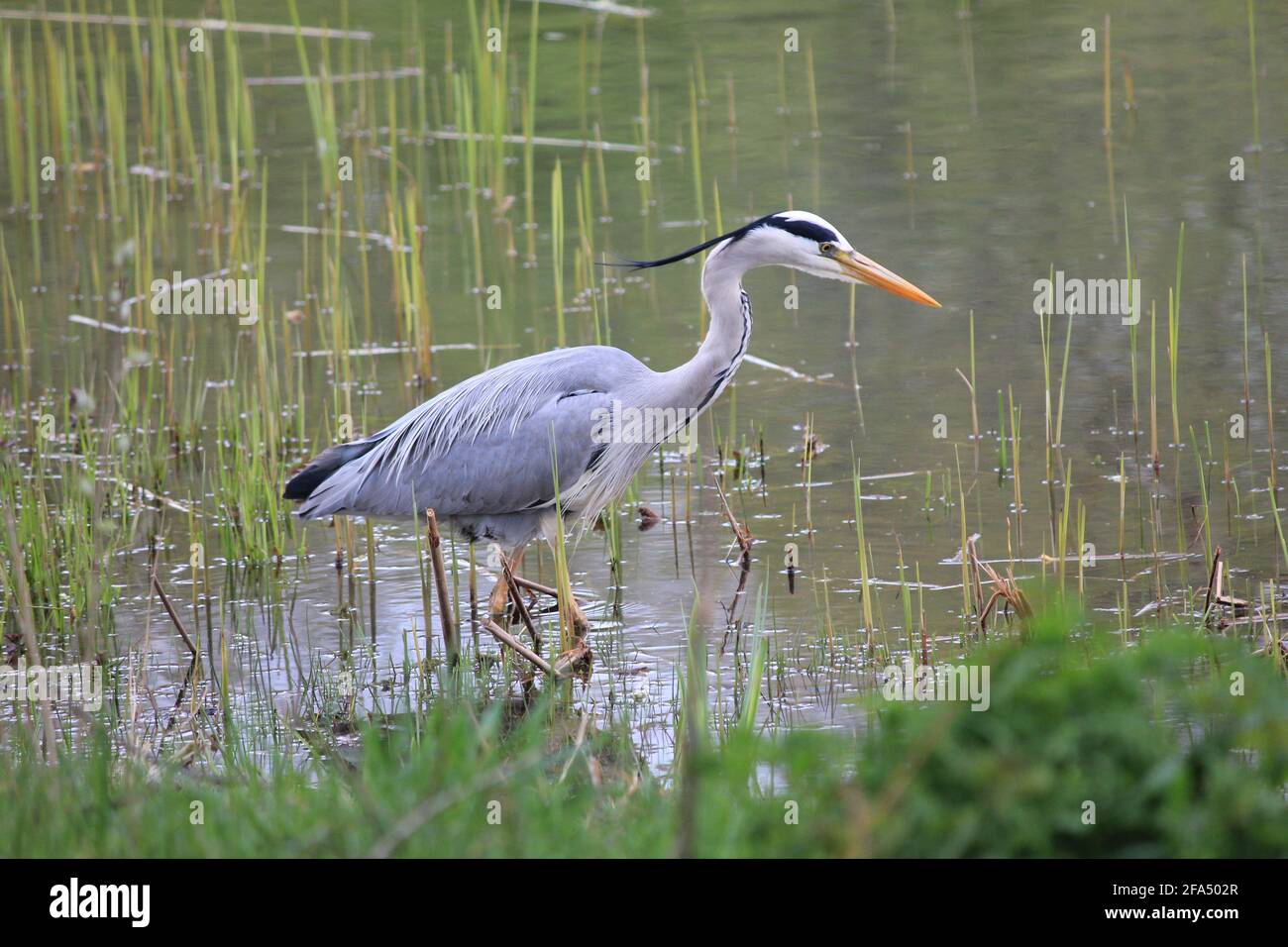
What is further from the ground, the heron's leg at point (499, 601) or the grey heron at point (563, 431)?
the grey heron at point (563, 431)

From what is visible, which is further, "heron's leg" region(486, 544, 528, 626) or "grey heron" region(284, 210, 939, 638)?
"grey heron" region(284, 210, 939, 638)

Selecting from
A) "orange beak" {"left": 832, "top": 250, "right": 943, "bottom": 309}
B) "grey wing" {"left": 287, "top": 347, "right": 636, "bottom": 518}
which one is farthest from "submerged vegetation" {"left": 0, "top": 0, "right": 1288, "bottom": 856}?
"orange beak" {"left": 832, "top": 250, "right": 943, "bottom": 309}

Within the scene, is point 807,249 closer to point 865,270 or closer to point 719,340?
point 865,270

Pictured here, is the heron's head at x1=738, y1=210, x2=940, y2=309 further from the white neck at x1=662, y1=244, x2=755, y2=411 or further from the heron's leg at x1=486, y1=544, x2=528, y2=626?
the heron's leg at x1=486, y1=544, x2=528, y2=626

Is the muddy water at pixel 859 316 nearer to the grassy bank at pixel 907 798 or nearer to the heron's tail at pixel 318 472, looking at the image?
the heron's tail at pixel 318 472

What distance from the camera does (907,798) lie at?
2623 mm

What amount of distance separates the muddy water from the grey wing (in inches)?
17.6

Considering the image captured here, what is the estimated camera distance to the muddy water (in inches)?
239

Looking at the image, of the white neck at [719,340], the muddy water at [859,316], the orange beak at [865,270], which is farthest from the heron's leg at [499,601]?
the orange beak at [865,270]

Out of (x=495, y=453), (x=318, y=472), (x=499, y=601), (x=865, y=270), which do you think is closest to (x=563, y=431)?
(x=495, y=453)

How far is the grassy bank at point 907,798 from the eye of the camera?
2.56m

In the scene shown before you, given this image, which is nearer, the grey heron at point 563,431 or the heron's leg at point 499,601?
the heron's leg at point 499,601

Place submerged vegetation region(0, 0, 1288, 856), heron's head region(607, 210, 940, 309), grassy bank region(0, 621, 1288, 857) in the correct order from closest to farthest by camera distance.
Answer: grassy bank region(0, 621, 1288, 857)
submerged vegetation region(0, 0, 1288, 856)
heron's head region(607, 210, 940, 309)

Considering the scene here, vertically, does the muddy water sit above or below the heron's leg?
above
